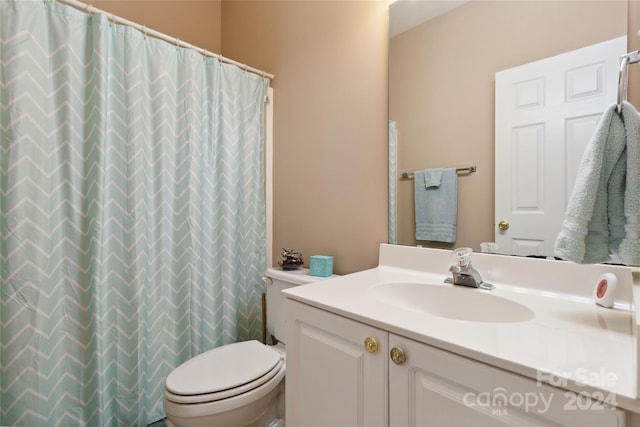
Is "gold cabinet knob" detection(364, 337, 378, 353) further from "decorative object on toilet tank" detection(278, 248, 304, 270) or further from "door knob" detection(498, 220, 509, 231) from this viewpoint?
"decorative object on toilet tank" detection(278, 248, 304, 270)

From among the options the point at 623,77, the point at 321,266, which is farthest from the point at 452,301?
the point at 623,77

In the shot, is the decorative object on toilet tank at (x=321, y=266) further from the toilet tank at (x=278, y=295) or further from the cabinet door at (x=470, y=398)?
the cabinet door at (x=470, y=398)

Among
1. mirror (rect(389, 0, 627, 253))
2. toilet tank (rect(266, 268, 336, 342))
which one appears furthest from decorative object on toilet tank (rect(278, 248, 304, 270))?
mirror (rect(389, 0, 627, 253))

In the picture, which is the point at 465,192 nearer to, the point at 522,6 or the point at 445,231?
the point at 445,231

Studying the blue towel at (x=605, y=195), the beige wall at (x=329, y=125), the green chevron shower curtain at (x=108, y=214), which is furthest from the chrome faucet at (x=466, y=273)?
the green chevron shower curtain at (x=108, y=214)

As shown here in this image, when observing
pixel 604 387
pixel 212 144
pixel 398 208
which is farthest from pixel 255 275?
pixel 604 387

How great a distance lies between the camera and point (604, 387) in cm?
44

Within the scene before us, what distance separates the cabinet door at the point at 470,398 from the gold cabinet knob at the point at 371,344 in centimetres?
4

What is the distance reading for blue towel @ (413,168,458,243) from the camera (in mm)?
1165

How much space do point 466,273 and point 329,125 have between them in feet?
3.10

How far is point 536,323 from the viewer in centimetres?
69

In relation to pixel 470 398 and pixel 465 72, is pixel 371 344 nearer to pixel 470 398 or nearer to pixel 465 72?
pixel 470 398

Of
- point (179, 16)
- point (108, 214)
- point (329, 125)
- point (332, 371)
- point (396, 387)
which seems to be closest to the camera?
point (396, 387)

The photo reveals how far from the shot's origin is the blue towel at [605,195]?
2.35ft
